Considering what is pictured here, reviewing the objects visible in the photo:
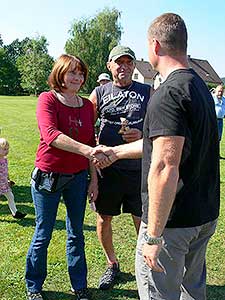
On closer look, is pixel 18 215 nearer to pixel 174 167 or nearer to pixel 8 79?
pixel 174 167

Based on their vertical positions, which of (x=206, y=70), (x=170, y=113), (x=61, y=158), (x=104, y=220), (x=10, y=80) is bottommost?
(x=104, y=220)

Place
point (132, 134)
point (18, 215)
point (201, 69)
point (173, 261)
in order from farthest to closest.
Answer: point (201, 69) < point (18, 215) < point (132, 134) < point (173, 261)

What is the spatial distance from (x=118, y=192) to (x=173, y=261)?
1388mm

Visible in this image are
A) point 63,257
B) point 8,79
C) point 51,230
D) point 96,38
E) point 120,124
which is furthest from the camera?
point 8,79

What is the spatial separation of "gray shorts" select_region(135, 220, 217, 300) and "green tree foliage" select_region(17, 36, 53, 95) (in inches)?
2219

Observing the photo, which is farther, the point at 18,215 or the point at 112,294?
the point at 18,215

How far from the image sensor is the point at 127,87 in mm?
3500

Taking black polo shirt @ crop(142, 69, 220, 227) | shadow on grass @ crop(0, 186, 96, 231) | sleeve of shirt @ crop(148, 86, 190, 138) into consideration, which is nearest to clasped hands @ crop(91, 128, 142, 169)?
black polo shirt @ crop(142, 69, 220, 227)

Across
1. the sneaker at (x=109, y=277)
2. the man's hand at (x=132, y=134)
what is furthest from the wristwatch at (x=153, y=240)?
the sneaker at (x=109, y=277)

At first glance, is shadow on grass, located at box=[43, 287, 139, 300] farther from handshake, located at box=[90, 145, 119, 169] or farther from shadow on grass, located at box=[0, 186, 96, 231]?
shadow on grass, located at box=[0, 186, 96, 231]

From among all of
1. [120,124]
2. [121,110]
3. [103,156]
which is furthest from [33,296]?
[121,110]

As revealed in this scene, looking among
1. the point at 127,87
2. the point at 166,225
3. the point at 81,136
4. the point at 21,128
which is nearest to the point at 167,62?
the point at 166,225

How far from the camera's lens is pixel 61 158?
3.03 metres

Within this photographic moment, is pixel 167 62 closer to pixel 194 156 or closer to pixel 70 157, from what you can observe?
pixel 194 156
